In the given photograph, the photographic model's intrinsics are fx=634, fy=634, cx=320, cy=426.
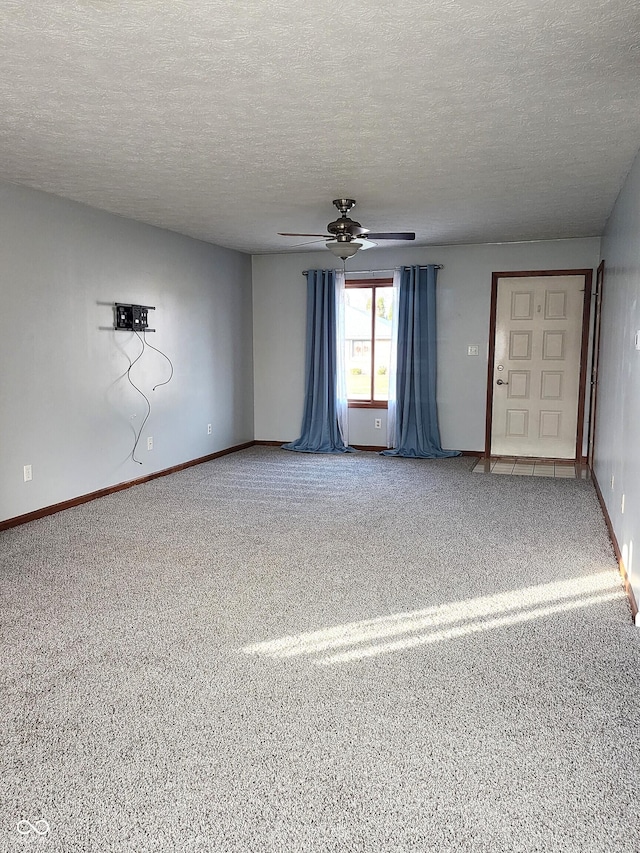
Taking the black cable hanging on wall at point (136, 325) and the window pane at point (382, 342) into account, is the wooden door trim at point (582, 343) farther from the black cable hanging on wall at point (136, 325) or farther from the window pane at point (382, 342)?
the black cable hanging on wall at point (136, 325)

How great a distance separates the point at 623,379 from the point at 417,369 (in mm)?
3334

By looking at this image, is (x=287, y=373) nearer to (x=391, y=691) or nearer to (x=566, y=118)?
(x=566, y=118)

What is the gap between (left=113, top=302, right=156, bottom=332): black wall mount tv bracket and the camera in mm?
5289

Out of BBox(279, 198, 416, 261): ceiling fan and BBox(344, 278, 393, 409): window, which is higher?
BBox(279, 198, 416, 261): ceiling fan

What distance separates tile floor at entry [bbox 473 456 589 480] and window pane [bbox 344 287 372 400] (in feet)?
5.54

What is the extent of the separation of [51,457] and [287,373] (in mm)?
3633

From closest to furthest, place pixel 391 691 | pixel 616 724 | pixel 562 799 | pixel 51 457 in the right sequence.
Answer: pixel 562 799 < pixel 616 724 < pixel 391 691 < pixel 51 457

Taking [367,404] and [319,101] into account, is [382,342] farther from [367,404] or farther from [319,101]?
[319,101]

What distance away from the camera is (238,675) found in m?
2.43

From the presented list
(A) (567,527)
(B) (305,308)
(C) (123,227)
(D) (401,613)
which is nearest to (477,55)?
(D) (401,613)

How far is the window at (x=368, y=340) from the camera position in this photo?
24.2 ft

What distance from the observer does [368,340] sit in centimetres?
749

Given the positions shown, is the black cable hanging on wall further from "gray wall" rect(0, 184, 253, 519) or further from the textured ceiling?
the textured ceiling

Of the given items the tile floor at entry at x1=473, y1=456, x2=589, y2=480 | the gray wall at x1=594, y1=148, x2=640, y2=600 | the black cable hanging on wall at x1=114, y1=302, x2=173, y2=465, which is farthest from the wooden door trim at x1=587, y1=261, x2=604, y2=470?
the black cable hanging on wall at x1=114, y1=302, x2=173, y2=465
